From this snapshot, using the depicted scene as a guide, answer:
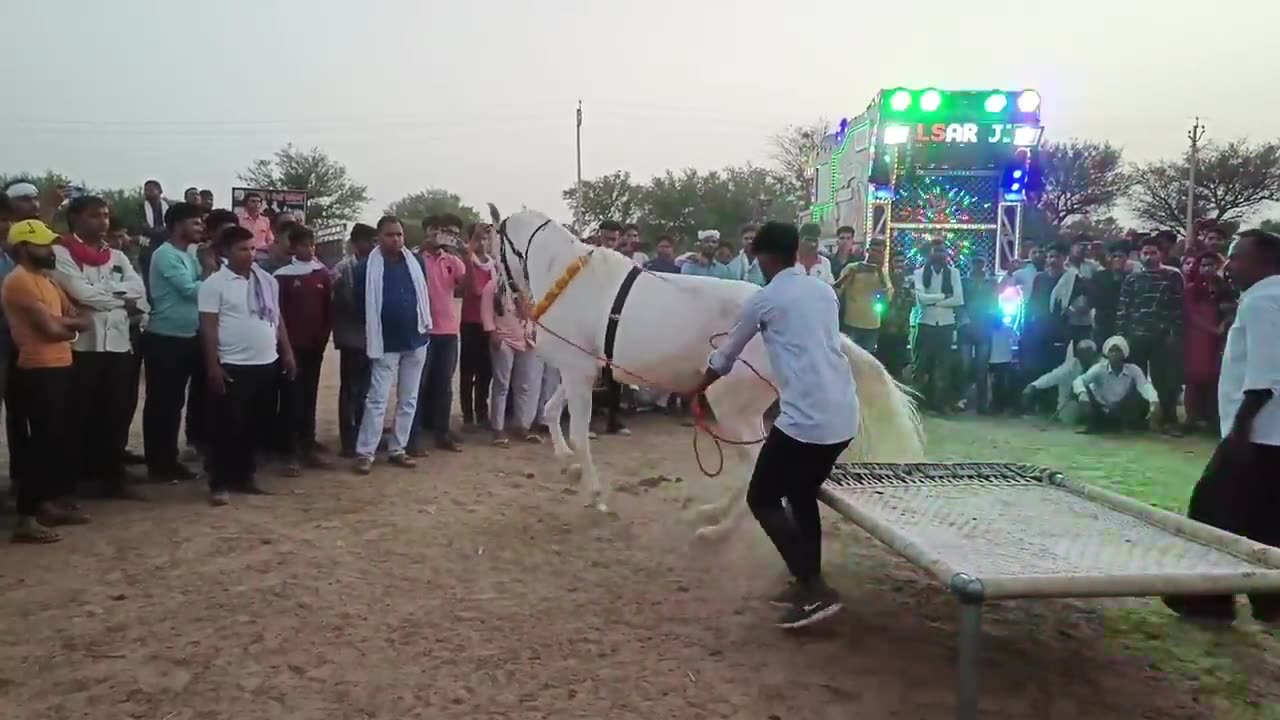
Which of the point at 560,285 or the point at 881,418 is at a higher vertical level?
the point at 560,285

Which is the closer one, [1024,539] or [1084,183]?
[1024,539]

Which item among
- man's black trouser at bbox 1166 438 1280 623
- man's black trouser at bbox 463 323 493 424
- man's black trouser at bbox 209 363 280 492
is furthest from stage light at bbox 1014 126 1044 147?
man's black trouser at bbox 209 363 280 492

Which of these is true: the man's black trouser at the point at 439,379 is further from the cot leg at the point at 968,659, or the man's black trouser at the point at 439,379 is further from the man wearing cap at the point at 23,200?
the cot leg at the point at 968,659

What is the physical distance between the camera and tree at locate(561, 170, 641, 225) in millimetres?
42406

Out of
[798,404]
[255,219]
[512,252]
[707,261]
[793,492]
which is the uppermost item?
[255,219]

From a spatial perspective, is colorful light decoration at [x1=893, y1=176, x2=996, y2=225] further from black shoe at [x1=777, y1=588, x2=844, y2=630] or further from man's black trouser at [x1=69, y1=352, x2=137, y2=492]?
man's black trouser at [x1=69, y1=352, x2=137, y2=492]

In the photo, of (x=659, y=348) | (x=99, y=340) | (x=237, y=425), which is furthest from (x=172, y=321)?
(x=659, y=348)

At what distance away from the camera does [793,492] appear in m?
4.18

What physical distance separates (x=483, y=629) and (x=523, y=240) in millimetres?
3274

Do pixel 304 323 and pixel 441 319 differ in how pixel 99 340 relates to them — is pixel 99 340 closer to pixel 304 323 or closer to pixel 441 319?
pixel 304 323

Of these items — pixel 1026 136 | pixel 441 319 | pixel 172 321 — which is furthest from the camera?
pixel 1026 136

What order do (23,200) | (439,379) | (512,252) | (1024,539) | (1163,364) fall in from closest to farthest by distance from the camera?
1. (1024,539)
2. (23,200)
3. (512,252)
4. (439,379)
5. (1163,364)

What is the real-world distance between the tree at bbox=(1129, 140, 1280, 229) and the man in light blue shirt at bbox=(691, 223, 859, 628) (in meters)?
41.8

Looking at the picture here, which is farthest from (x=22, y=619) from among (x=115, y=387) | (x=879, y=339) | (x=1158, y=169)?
(x=1158, y=169)
